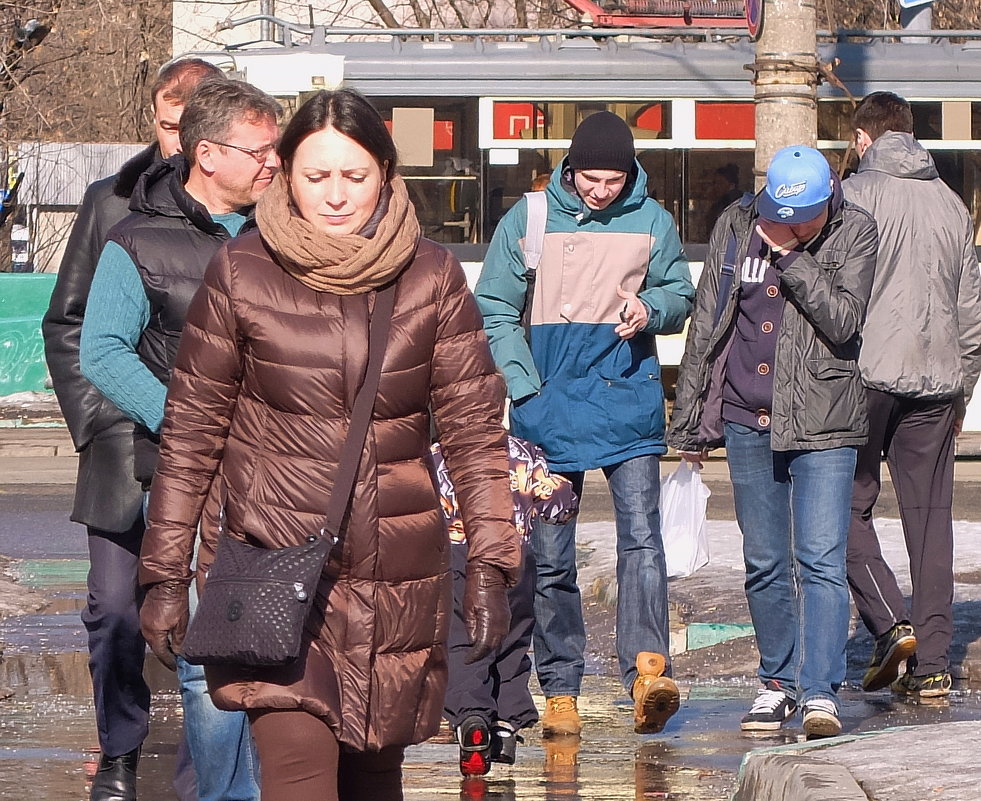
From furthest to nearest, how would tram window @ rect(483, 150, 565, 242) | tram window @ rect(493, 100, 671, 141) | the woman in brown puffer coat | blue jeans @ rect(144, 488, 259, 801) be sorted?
tram window @ rect(493, 100, 671, 141) → tram window @ rect(483, 150, 565, 242) → blue jeans @ rect(144, 488, 259, 801) → the woman in brown puffer coat

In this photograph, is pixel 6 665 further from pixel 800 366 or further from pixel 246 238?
pixel 246 238

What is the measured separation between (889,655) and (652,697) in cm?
128

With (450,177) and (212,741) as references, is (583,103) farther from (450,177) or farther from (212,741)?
(212,741)

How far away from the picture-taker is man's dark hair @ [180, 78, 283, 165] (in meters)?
4.73

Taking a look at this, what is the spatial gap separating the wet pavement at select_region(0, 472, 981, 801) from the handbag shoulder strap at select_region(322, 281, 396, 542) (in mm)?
1665

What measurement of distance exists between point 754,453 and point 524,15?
2166 cm

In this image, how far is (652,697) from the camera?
19.2ft

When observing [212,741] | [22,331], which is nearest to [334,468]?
[212,741]

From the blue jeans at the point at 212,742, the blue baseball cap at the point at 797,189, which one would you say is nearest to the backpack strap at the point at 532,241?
the blue baseball cap at the point at 797,189

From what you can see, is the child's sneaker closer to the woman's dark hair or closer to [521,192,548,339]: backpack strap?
[521,192,548,339]: backpack strap

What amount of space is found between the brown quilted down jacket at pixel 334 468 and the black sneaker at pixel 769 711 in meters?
2.52

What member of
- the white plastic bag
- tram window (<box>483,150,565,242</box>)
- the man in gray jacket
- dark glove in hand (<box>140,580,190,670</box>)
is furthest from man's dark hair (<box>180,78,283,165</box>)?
tram window (<box>483,150,565,242</box>)

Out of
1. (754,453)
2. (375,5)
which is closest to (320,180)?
(754,453)

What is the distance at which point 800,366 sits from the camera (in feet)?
19.6
